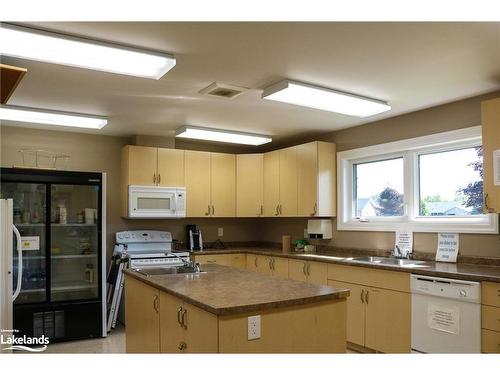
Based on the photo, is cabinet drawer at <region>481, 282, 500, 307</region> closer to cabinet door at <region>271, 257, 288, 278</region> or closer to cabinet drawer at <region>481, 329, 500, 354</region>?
cabinet drawer at <region>481, 329, 500, 354</region>

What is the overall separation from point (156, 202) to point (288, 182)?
168 cm

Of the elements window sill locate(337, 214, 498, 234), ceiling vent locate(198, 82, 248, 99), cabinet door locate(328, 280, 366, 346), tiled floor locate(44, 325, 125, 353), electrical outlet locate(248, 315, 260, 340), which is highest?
ceiling vent locate(198, 82, 248, 99)

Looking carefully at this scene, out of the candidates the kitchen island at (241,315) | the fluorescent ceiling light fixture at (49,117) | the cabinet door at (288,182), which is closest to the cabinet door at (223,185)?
the cabinet door at (288,182)

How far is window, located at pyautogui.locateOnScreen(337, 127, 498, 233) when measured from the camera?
12.6 ft

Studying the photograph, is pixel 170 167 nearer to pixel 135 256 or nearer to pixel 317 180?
pixel 135 256

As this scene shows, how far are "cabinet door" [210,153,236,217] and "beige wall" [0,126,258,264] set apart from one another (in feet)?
1.51

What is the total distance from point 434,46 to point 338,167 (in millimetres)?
2593

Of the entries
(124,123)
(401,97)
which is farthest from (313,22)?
(124,123)

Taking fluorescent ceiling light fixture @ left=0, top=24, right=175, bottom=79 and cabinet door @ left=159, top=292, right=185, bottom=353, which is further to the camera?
cabinet door @ left=159, top=292, right=185, bottom=353

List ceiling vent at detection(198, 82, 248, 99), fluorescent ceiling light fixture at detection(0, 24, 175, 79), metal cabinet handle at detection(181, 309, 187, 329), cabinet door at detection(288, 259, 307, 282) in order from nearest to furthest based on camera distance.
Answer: fluorescent ceiling light fixture at detection(0, 24, 175, 79), metal cabinet handle at detection(181, 309, 187, 329), ceiling vent at detection(198, 82, 248, 99), cabinet door at detection(288, 259, 307, 282)

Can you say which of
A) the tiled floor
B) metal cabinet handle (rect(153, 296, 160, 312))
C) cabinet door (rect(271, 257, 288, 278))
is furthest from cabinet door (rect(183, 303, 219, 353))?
cabinet door (rect(271, 257, 288, 278))

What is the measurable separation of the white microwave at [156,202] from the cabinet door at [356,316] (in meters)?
2.36

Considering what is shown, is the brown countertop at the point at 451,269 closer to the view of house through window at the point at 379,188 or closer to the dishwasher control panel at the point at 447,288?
the dishwasher control panel at the point at 447,288

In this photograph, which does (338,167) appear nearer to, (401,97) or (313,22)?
(401,97)
